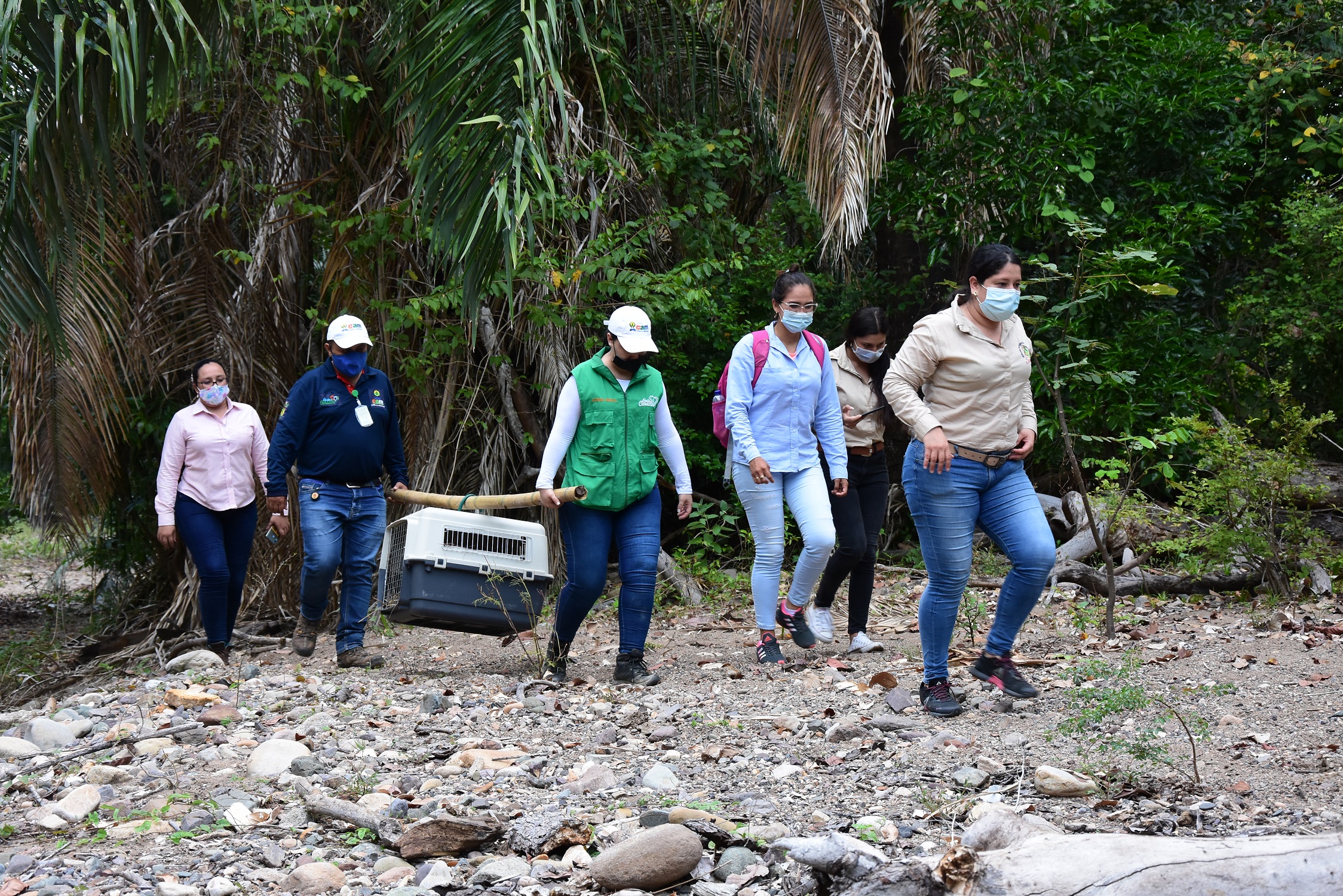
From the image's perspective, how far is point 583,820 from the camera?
3.82 meters

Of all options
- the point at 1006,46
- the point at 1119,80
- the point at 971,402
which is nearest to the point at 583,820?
the point at 971,402

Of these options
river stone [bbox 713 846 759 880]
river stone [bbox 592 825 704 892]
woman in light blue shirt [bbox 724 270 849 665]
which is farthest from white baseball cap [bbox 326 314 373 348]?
river stone [bbox 713 846 759 880]

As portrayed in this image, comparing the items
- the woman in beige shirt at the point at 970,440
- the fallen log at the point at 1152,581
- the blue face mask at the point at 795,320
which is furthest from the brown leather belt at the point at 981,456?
the fallen log at the point at 1152,581

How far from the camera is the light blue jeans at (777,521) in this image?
5.85 metres

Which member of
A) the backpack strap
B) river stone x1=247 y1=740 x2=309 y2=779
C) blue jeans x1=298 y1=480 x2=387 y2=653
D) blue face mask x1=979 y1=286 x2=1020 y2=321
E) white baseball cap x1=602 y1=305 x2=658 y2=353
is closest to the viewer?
river stone x1=247 y1=740 x2=309 y2=779

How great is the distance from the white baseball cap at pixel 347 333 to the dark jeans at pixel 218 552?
1357 mm

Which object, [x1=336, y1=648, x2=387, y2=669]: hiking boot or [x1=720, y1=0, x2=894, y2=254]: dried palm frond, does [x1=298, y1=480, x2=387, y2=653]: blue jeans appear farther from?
[x1=720, y1=0, x2=894, y2=254]: dried palm frond

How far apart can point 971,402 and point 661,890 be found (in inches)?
90.6

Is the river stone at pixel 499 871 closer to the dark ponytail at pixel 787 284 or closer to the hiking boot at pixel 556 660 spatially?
the hiking boot at pixel 556 660

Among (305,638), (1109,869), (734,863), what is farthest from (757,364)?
(1109,869)

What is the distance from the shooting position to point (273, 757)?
4625 millimetres

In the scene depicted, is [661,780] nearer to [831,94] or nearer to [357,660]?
[357,660]

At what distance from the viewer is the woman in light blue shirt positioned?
585 centimetres

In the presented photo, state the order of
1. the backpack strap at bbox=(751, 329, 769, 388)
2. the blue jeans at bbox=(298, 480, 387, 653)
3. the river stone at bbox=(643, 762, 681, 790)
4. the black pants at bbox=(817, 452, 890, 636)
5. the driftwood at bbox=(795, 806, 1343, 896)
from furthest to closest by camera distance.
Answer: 1. the blue jeans at bbox=(298, 480, 387, 653)
2. the black pants at bbox=(817, 452, 890, 636)
3. the backpack strap at bbox=(751, 329, 769, 388)
4. the river stone at bbox=(643, 762, 681, 790)
5. the driftwood at bbox=(795, 806, 1343, 896)
